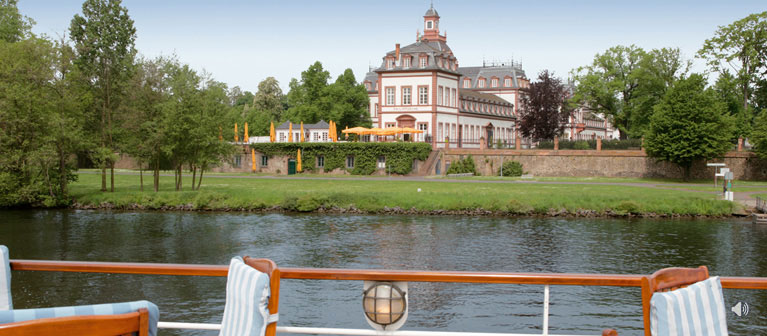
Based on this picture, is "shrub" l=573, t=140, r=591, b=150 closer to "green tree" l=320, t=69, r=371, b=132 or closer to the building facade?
the building facade

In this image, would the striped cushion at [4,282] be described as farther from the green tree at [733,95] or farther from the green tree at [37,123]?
the green tree at [733,95]

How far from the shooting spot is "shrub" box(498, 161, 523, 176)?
4950cm

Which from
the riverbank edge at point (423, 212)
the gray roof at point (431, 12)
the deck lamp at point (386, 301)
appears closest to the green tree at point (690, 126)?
the riverbank edge at point (423, 212)

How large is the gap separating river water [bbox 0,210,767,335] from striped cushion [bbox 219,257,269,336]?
390 inches

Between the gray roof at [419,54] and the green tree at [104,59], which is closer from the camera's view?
the green tree at [104,59]

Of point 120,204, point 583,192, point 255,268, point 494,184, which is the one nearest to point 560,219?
point 583,192

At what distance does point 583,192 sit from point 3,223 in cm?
2709

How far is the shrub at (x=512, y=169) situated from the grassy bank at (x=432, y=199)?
12.0m

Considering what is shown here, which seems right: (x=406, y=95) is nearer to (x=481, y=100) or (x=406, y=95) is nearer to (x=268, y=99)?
(x=481, y=100)

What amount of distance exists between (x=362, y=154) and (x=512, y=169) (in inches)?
453

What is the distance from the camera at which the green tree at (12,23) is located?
47684 millimetres

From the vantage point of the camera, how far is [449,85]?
5956cm

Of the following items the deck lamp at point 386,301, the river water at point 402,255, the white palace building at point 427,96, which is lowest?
the river water at point 402,255

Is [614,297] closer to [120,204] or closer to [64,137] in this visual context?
[120,204]
